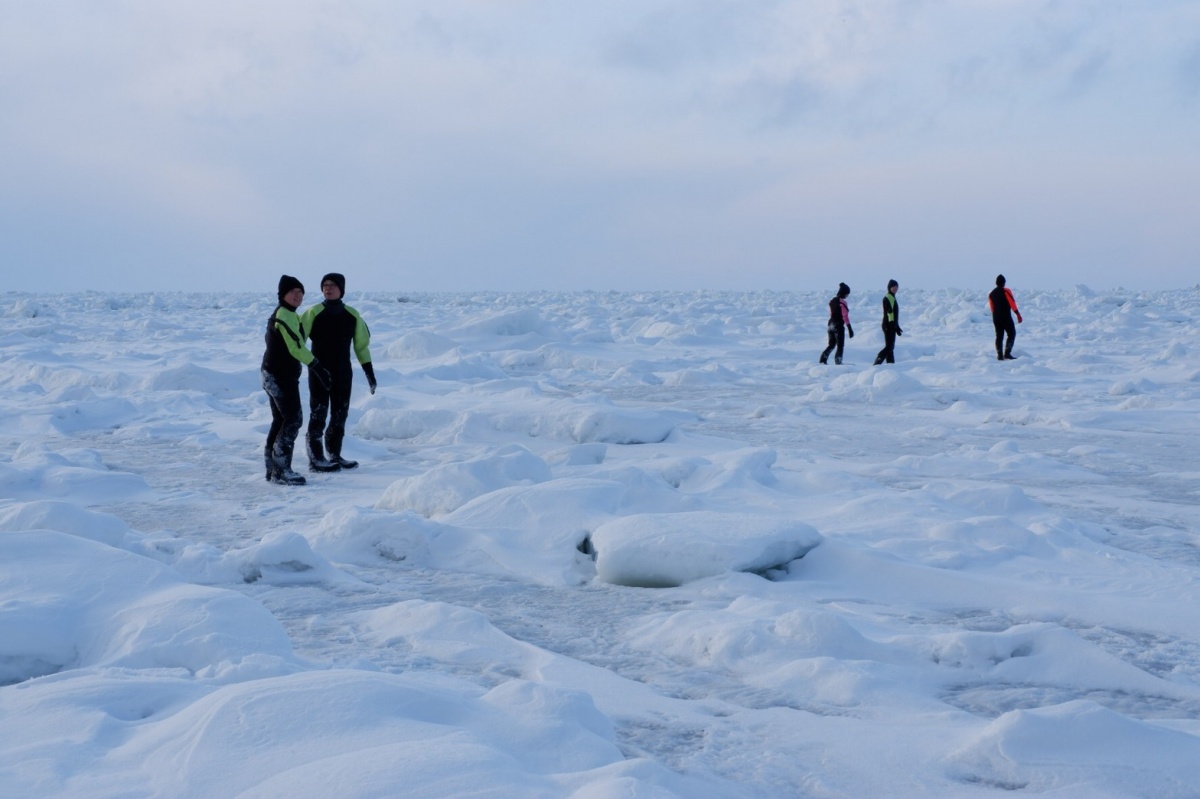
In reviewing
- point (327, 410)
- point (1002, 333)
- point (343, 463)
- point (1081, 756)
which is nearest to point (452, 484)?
point (343, 463)

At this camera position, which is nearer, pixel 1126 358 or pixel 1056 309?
pixel 1126 358

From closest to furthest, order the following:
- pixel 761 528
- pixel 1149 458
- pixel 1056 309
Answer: pixel 761 528 → pixel 1149 458 → pixel 1056 309

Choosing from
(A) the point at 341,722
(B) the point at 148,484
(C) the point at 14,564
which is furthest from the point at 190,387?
(A) the point at 341,722

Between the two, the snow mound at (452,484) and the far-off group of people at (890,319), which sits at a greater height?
the far-off group of people at (890,319)

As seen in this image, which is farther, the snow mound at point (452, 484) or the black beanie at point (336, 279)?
the black beanie at point (336, 279)

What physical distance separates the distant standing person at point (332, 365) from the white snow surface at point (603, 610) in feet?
1.10

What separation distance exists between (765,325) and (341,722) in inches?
982

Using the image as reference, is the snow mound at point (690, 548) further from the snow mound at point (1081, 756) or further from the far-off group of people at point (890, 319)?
the far-off group of people at point (890, 319)

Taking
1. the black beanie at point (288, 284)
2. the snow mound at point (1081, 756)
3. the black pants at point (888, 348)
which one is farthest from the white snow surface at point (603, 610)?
the black pants at point (888, 348)

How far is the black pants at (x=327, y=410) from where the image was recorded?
781 centimetres

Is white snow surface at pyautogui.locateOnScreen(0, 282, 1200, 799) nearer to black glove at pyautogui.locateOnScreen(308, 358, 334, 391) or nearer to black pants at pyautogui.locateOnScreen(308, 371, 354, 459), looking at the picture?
black pants at pyautogui.locateOnScreen(308, 371, 354, 459)

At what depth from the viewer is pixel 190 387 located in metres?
13.5

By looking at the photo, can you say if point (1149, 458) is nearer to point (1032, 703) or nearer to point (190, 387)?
point (1032, 703)

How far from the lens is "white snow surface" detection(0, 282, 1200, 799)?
2.53m
